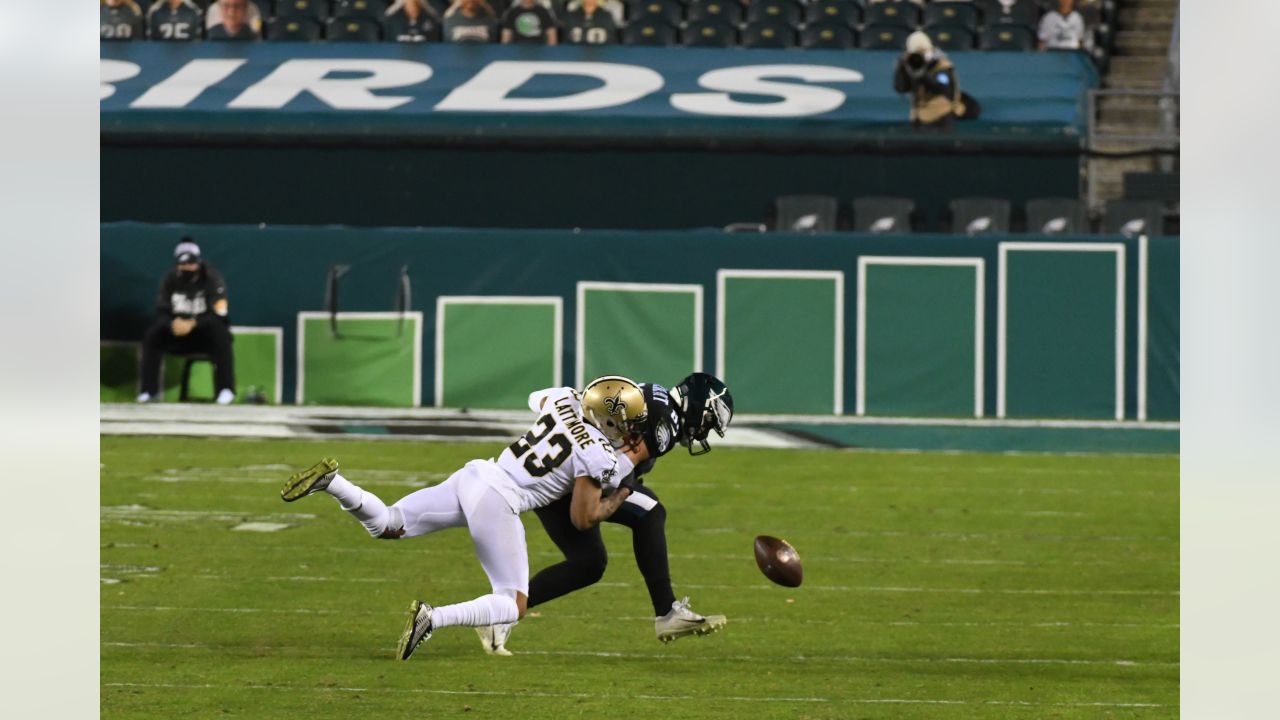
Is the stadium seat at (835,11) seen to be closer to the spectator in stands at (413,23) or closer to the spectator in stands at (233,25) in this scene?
the spectator in stands at (413,23)

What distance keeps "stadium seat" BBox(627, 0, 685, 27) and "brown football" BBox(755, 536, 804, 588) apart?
50.7 feet

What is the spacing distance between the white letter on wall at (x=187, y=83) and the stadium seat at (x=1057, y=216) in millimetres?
8952

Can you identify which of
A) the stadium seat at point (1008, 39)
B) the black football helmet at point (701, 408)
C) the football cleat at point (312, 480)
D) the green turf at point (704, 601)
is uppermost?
the stadium seat at point (1008, 39)

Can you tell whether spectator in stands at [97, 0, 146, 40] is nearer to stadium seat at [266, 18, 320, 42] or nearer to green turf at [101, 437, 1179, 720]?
stadium seat at [266, 18, 320, 42]

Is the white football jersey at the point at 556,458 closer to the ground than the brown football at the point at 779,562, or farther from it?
farther from it

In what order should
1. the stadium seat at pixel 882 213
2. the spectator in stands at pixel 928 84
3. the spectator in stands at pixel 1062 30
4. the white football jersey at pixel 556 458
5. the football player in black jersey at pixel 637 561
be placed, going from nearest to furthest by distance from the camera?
the white football jersey at pixel 556 458
the football player in black jersey at pixel 637 561
the stadium seat at pixel 882 213
the spectator in stands at pixel 928 84
the spectator in stands at pixel 1062 30

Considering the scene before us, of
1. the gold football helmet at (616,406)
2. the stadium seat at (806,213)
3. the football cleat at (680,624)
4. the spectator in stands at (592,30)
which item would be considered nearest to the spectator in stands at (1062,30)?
the stadium seat at (806,213)

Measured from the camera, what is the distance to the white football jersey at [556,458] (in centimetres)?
631

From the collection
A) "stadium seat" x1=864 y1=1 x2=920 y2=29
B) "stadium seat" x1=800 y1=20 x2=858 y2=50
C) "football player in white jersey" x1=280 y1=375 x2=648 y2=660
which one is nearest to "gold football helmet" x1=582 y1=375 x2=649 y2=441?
"football player in white jersey" x1=280 y1=375 x2=648 y2=660

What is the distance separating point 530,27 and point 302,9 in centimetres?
291

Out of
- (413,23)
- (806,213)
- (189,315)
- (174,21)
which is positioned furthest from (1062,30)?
(189,315)

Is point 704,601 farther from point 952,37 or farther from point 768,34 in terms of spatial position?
point 952,37

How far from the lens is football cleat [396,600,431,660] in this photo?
619 centimetres
